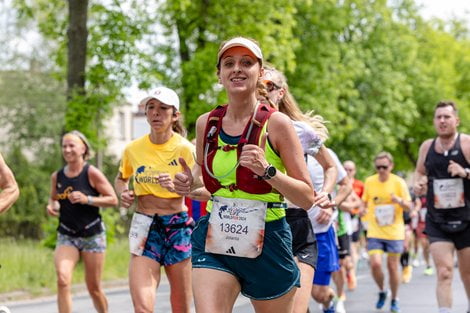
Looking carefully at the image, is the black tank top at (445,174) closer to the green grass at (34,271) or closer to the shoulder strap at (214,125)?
the shoulder strap at (214,125)

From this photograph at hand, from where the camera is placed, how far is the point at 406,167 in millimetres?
52031

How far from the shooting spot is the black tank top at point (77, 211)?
366 inches

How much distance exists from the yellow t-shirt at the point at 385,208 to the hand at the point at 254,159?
28.9ft

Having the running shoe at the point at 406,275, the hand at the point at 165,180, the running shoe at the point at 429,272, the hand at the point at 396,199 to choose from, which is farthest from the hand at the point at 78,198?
the running shoe at the point at 429,272

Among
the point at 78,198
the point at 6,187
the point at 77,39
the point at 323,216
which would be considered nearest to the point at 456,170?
the point at 323,216

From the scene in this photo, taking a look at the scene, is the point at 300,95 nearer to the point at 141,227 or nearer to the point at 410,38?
the point at 410,38

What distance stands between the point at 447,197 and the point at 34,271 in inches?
330

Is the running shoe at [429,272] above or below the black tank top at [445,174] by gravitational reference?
below

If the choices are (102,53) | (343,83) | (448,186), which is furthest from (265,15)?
(448,186)

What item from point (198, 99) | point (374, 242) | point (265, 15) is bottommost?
point (374, 242)

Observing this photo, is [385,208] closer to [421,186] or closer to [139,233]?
[421,186]

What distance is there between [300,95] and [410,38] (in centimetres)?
1210

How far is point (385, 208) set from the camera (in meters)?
13.3

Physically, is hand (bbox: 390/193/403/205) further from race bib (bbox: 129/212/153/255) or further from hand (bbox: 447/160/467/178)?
race bib (bbox: 129/212/153/255)
